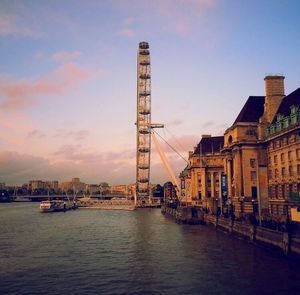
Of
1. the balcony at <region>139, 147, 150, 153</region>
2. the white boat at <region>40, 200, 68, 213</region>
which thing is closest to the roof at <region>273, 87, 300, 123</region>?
the balcony at <region>139, 147, 150, 153</region>

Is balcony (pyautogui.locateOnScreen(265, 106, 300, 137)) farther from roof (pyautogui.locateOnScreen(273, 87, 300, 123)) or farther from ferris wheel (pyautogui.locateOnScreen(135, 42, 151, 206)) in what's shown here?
ferris wheel (pyautogui.locateOnScreen(135, 42, 151, 206))

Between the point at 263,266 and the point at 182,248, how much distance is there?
14.5 metres

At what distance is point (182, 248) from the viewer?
49406 mm

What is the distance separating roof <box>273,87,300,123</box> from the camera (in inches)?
2637

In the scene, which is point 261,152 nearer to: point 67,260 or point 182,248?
point 182,248

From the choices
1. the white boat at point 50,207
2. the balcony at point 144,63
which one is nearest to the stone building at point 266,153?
the white boat at point 50,207

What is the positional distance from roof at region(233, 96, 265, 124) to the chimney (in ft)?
8.36

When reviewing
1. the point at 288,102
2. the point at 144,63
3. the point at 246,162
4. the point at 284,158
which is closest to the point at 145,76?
the point at 144,63

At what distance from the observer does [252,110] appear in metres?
79.6

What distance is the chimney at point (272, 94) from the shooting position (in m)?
75.2

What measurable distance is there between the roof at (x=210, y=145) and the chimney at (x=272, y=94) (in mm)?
44793

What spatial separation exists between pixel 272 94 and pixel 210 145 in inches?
1902

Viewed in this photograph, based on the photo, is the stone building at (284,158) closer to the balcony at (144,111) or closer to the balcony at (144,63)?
the balcony at (144,111)

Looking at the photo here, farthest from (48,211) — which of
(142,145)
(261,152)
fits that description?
(261,152)
